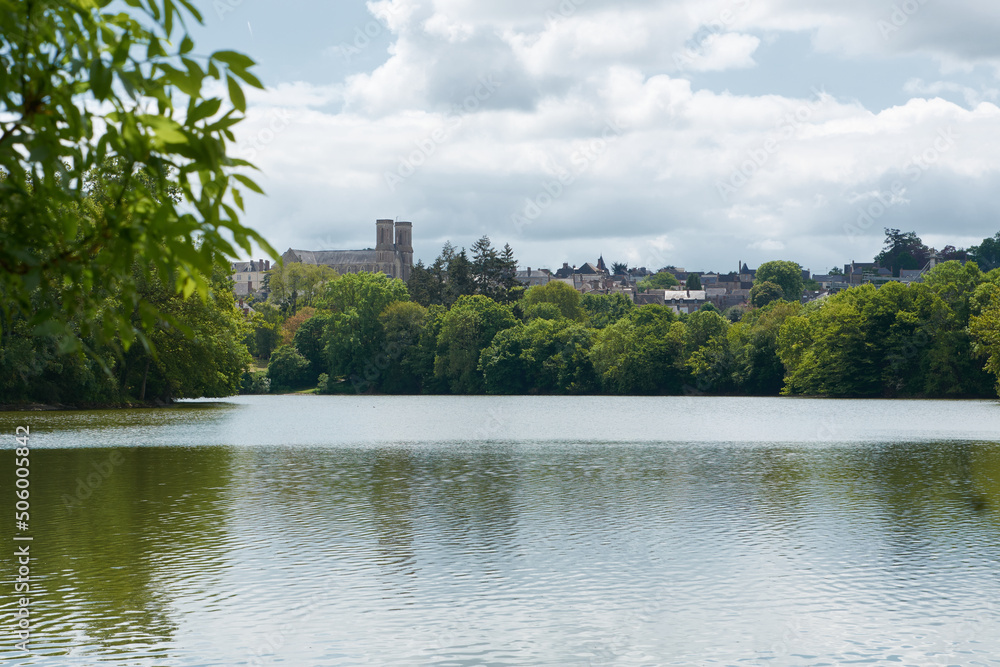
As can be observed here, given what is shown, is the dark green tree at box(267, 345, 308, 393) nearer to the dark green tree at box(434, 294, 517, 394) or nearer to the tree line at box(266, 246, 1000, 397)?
the tree line at box(266, 246, 1000, 397)

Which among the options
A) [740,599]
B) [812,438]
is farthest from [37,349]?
[740,599]

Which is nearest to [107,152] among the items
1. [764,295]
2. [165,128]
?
[165,128]

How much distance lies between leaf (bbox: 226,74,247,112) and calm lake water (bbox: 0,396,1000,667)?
7683 millimetres

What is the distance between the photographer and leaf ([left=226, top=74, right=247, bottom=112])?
429 cm

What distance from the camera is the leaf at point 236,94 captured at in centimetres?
429

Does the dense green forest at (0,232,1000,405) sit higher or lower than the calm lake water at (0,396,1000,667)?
higher

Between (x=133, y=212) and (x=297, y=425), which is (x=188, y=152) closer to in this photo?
(x=133, y=212)

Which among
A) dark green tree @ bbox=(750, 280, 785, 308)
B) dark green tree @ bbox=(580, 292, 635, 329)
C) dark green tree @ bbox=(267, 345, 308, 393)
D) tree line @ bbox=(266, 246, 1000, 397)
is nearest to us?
tree line @ bbox=(266, 246, 1000, 397)

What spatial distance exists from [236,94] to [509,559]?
496 inches

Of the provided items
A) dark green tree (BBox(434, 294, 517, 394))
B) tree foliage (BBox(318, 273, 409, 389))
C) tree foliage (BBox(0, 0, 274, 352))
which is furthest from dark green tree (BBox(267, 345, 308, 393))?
tree foliage (BBox(0, 0, 274, 352))

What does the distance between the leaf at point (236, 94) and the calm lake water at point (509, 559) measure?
7.68 m

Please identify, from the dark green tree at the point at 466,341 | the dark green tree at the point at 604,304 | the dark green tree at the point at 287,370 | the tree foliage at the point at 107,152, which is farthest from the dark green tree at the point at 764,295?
the tree foliage at the point at 107,152

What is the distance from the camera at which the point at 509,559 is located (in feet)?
52.7

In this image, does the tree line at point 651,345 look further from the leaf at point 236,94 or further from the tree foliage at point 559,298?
the leaf at point 236,94
